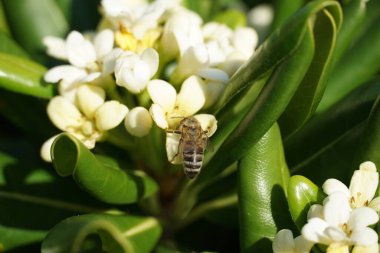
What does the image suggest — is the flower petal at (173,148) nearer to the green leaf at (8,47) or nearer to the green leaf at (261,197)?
the green leaf at (261,197)

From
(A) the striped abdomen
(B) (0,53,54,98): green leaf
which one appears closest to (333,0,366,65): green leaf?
(A) the striped abdomen

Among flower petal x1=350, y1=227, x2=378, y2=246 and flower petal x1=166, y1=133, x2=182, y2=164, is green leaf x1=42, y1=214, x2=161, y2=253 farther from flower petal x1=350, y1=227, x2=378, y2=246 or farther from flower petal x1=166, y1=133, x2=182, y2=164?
flower petal x1=350, y1=227, x2=378, y2=246

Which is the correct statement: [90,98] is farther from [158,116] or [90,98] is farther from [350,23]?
[350,23]

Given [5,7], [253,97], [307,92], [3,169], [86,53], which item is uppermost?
[307,92]

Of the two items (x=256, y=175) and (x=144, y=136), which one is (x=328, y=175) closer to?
(x=256, y=175)

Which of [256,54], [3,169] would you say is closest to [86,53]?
[3,169]

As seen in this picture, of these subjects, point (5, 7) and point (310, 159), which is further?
point (5, 7)

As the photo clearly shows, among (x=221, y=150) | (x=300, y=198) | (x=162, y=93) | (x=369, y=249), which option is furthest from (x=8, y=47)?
(x=369, y=249)
